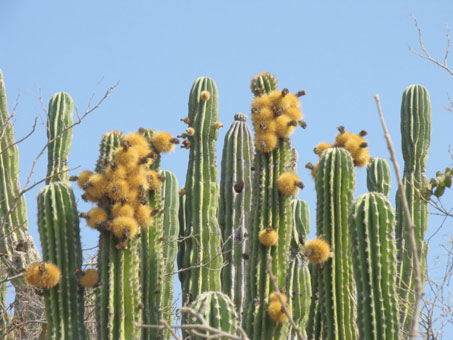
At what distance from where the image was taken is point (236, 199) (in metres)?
10.2

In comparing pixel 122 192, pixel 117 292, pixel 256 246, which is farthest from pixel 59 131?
pixel 117 292

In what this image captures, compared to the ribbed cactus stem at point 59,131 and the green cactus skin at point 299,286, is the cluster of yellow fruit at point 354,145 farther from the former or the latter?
the ribbed cactus stem at point 59,131

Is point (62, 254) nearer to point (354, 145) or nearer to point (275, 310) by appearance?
point (275, 310)

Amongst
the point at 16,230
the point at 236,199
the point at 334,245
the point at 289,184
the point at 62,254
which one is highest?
the point at 236,199

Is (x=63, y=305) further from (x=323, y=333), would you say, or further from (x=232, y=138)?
(x=232, y=138)

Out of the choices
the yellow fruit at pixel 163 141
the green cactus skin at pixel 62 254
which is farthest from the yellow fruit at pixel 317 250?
the green cactus skin at pixel 62 254

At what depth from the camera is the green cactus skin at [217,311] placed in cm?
627

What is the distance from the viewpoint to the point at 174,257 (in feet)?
33.9

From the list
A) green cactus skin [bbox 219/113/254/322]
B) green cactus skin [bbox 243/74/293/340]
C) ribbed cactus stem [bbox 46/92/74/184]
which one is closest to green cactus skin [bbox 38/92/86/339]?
green cactus skin [bbox 243/74/293/340]

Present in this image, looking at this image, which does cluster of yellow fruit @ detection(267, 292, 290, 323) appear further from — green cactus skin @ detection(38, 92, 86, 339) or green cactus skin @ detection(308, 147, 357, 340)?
green cactus skin @ detection(38, 92, 86, 339)

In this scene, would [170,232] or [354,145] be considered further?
[170,232]

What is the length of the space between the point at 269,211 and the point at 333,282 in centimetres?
82

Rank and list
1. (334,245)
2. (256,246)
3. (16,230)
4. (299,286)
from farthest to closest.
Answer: (16,230) → (299,286) → (256,246) → (334,245)

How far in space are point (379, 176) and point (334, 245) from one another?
445 cm
